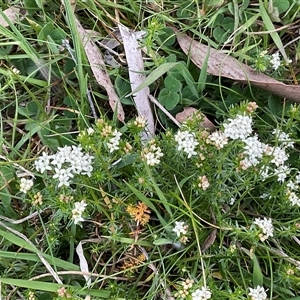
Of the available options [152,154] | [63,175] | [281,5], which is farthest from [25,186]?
[281,5]

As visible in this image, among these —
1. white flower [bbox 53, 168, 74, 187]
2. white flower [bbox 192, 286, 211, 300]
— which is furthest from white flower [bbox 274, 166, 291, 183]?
white flower [bbox 53, 168, 74, 187]

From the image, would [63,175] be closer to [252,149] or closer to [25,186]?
[25,186]

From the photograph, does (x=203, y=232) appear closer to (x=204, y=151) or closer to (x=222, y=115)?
(x=204, y=151)

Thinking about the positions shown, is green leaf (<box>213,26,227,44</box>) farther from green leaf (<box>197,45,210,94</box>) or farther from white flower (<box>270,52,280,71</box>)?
white flower (<box>270,52,280,71</box>)

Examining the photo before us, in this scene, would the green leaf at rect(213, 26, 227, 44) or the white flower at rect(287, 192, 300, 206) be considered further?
the green leaf at rect(213, 26, 227, 44)

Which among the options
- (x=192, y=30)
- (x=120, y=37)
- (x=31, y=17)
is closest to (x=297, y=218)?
(x=192, y=30)

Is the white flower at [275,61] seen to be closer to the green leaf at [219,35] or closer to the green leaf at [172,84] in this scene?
the green leaf at [219,35]

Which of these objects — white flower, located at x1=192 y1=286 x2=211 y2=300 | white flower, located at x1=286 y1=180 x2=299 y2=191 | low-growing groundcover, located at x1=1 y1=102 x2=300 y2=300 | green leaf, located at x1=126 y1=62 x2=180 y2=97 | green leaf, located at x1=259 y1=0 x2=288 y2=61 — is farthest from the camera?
green leaf, located at x1=259 y1=0 x2=288 y2=61

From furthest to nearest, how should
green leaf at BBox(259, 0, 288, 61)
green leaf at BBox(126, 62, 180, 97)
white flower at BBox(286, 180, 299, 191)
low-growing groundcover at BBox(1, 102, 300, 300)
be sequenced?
green leaf at BBox(259, 0, 288, 61)
green leaf at BBox(126, 62, 180, 97)
white flower at BBox(286, 180, 299, 191)
low-growing groundcover at BBox(1, 102, 300, 300)
